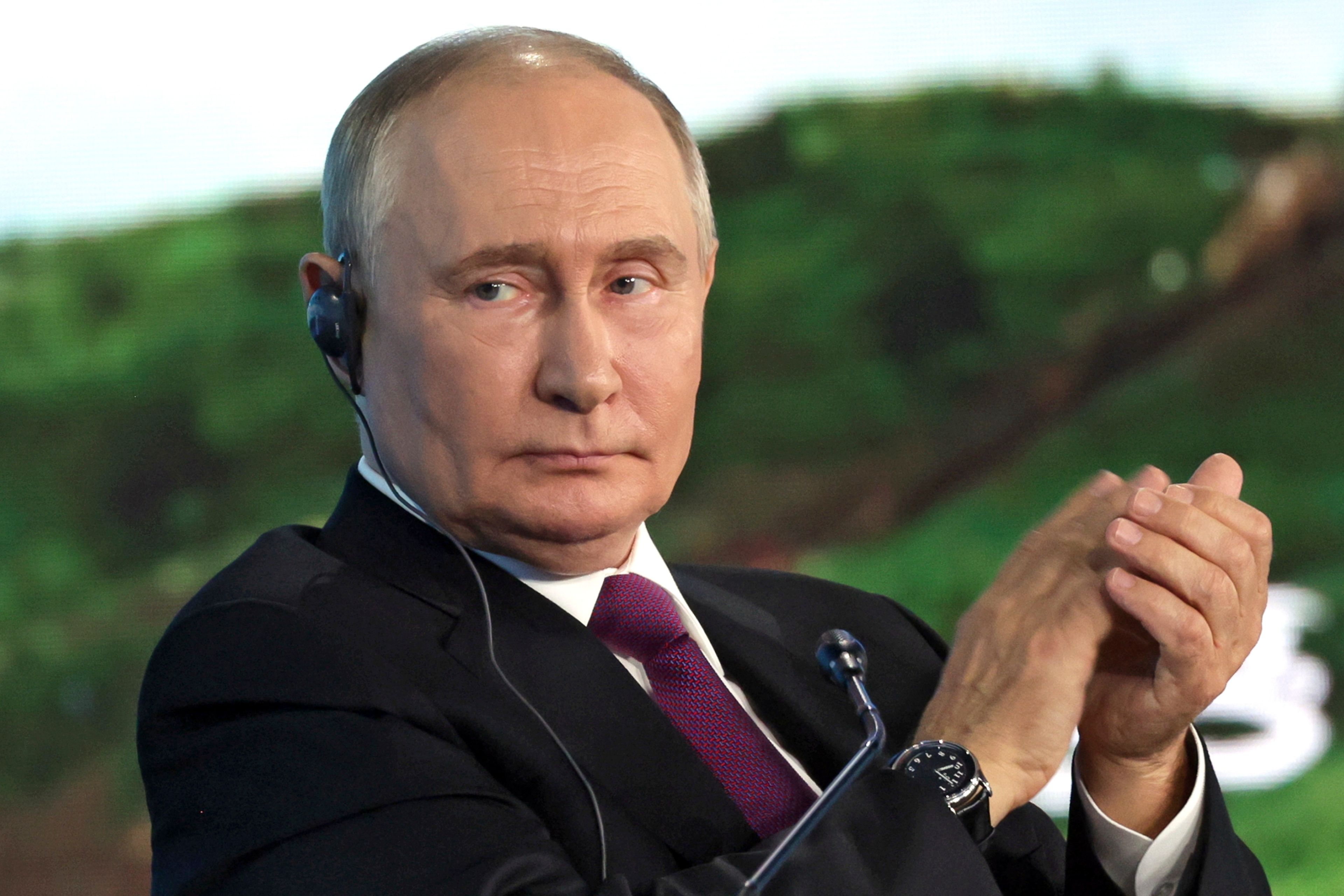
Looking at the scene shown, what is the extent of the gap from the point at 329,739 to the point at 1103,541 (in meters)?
0.80

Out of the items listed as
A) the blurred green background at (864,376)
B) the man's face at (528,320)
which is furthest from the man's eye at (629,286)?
the blurred green background at (864,376)

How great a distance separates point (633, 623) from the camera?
142cm

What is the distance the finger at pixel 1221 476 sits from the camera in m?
1.41

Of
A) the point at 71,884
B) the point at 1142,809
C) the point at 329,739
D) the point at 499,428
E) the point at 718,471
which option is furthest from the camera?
the point at 718,471

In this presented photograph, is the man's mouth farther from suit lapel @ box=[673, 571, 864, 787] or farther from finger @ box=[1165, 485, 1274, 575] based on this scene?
finger @ box=[1165, 485, 1274, 575]

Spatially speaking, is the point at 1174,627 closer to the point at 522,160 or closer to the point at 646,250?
the point at 646,250

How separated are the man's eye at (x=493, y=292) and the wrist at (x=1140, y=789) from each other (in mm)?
786

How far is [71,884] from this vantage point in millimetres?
3367

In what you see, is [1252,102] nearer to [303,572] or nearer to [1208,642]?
[1208,642]

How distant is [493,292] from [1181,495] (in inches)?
28.5

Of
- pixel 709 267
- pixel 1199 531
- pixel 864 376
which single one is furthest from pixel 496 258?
pixel 864 376

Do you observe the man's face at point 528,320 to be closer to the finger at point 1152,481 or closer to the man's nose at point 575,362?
the man's nose at point 575,362

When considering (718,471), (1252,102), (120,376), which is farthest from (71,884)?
(1252,102)

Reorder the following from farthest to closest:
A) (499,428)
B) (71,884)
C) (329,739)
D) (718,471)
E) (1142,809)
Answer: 1. (718,471)
2. (71,884)
3. (1142,809)
4. (499,428)
5. (329,739)
